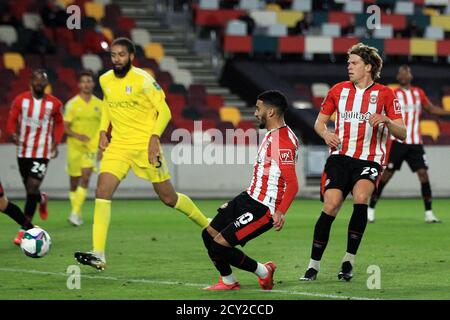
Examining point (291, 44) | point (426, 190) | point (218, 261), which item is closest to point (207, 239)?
point (218, 261)

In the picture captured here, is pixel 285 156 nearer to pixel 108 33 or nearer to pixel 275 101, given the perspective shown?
pixel 275 101

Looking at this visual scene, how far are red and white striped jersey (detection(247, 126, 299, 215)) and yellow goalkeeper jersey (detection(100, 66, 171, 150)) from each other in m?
1.70

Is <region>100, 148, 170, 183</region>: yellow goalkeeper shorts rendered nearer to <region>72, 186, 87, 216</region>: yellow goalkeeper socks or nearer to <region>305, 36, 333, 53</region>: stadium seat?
<region>72, 186, 87, 216</region>: yellow goalkeeper socks

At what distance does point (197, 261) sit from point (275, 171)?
2340mm

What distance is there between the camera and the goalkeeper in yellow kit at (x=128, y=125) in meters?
9.50

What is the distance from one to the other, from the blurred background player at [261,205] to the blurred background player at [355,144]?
0.75 meters

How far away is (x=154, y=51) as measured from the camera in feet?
87.6

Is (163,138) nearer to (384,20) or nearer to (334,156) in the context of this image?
(384,20)

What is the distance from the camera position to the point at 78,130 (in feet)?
49.2

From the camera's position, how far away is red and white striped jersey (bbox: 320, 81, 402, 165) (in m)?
8.86

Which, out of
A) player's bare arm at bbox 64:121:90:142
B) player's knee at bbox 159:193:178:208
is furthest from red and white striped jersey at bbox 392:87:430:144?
player's knee at bbox 159:193:178:208

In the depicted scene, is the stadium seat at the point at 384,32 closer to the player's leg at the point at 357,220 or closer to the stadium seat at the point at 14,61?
the stadium seat at the point at 14,61
